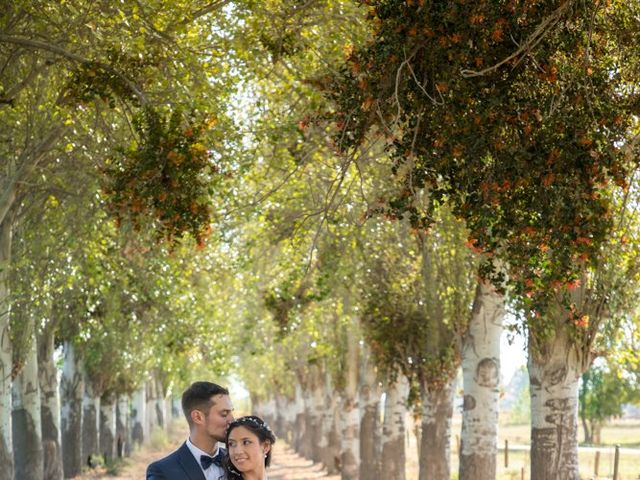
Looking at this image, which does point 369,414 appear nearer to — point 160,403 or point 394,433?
point 394,433

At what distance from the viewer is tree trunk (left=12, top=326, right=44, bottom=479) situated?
27312mm

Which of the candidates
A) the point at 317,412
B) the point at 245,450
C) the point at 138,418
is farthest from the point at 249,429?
the point at 138,418

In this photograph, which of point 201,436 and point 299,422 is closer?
point 201,436

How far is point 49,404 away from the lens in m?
32.8

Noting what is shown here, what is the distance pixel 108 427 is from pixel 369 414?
17.4 metres

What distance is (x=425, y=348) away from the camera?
1028 inches

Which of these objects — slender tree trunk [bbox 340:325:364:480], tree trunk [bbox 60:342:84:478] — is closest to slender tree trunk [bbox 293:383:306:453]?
slender tree trunk [bbox 340:325:364:480]

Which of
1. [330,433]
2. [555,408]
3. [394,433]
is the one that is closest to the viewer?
[555,408]

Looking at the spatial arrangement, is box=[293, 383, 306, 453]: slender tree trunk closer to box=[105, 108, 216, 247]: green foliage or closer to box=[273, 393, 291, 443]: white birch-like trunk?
box=[273, 393, 291, 443]: white birch-like trunk

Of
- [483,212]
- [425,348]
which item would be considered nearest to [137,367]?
[425,348]

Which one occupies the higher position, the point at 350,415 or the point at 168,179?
the point at 168,179

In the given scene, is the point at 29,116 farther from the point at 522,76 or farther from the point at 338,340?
the point at 338,340

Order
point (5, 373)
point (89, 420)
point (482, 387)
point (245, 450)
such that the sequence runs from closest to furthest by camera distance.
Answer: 1. point (245, 450)
2. point (482, 387)
3. point (5, 373)
4. point (89, 420)

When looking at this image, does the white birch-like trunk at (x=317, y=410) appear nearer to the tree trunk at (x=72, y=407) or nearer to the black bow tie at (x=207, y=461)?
the tree trunk at (x=72, y=407)
